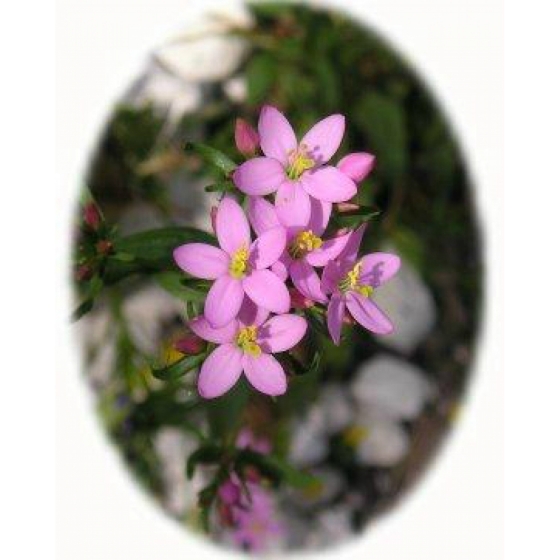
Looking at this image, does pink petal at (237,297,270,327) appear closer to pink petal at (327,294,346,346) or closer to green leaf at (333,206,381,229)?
pink petal at (327,294,346,346)

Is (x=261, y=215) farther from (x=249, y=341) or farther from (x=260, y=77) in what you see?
(x=260, y=77)

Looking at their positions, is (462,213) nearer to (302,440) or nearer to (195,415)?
(302,440)

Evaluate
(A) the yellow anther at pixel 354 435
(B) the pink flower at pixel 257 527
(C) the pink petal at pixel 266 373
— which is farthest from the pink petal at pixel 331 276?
(A) the yellow anther at pixel 354 435

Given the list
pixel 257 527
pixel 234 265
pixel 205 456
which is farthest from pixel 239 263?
pixel 257 527

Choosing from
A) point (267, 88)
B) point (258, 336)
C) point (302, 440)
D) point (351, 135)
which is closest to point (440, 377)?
point (302, 440)

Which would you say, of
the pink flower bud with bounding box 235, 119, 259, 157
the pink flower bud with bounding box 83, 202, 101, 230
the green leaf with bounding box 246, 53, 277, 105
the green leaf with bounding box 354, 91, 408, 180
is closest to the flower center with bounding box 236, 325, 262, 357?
the pink flower bud with bounding box 235, 119, 259, 157
